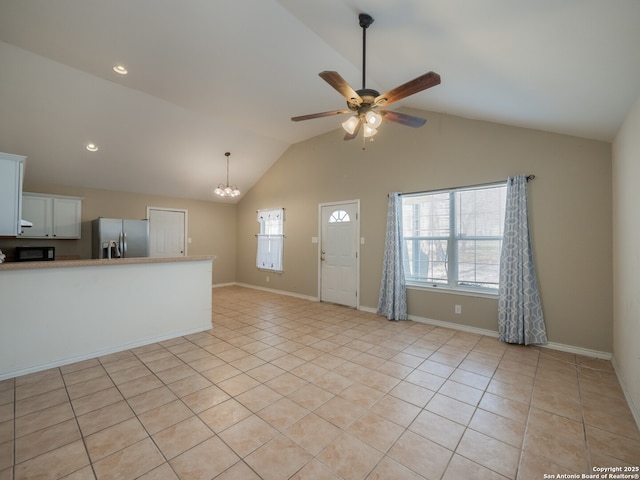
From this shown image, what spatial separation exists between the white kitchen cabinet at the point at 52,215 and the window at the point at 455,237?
20.2 ft

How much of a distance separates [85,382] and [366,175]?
15.3ft

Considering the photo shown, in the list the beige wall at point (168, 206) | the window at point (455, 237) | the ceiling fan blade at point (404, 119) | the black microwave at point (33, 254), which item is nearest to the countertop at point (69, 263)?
the black microwave at point (33, 254)

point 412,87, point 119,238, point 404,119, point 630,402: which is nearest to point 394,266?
point 404,119

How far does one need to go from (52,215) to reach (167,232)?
82.2 inches

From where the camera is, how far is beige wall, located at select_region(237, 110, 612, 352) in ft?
10.2

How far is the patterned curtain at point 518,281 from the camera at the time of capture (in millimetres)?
3373

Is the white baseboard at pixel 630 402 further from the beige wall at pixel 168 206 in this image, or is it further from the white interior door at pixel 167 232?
the white interior door at pixel 167 232

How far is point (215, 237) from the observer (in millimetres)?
7680

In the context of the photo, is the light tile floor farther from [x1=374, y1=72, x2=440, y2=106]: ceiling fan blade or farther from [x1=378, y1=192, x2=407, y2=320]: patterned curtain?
[x1=374, y1=72, x2=440, y2=106]: ceiling fan blade

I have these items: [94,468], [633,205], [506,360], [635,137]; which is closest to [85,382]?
[94,468]

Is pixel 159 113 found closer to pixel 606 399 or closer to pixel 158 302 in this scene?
pixel 158 302

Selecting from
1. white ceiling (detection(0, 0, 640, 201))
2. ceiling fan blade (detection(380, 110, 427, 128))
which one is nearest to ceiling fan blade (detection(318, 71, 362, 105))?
ceiling fan blade (detection(380, 110, 427, 128))

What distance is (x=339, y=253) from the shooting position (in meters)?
5.53

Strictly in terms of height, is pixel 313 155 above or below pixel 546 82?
above
